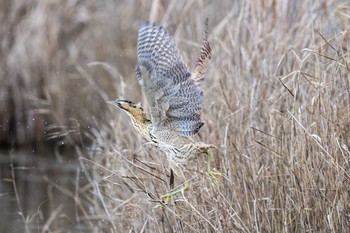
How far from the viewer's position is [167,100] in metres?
4.61

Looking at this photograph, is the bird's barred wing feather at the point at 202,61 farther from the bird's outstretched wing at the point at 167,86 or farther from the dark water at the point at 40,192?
the dark water at the point at 40,192

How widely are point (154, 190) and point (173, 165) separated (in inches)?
32.6

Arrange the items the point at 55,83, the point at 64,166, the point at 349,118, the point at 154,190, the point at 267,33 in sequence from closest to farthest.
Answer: the point at 349,118, the point at 154,190, the point at 267,33, the point at 64,166, the point at 55,83

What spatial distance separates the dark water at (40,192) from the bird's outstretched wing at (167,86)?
1817 millimetres

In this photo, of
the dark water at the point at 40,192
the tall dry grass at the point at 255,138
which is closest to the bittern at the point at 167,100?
the tall dry grass at the point at 255,138

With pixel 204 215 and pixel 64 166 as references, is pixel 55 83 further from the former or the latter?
pixel 204 215

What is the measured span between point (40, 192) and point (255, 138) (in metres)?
3.15

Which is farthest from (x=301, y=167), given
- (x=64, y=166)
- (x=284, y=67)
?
(x=64, y=166)

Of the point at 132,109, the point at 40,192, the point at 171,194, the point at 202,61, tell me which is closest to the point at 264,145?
the point at 202,61

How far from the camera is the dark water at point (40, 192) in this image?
278 inches

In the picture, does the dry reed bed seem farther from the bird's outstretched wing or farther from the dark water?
the dark water

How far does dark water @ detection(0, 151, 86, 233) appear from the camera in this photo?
7.06 m

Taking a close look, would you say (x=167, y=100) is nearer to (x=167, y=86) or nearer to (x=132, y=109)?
(x=167, y=86)

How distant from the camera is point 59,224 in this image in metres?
7.12
